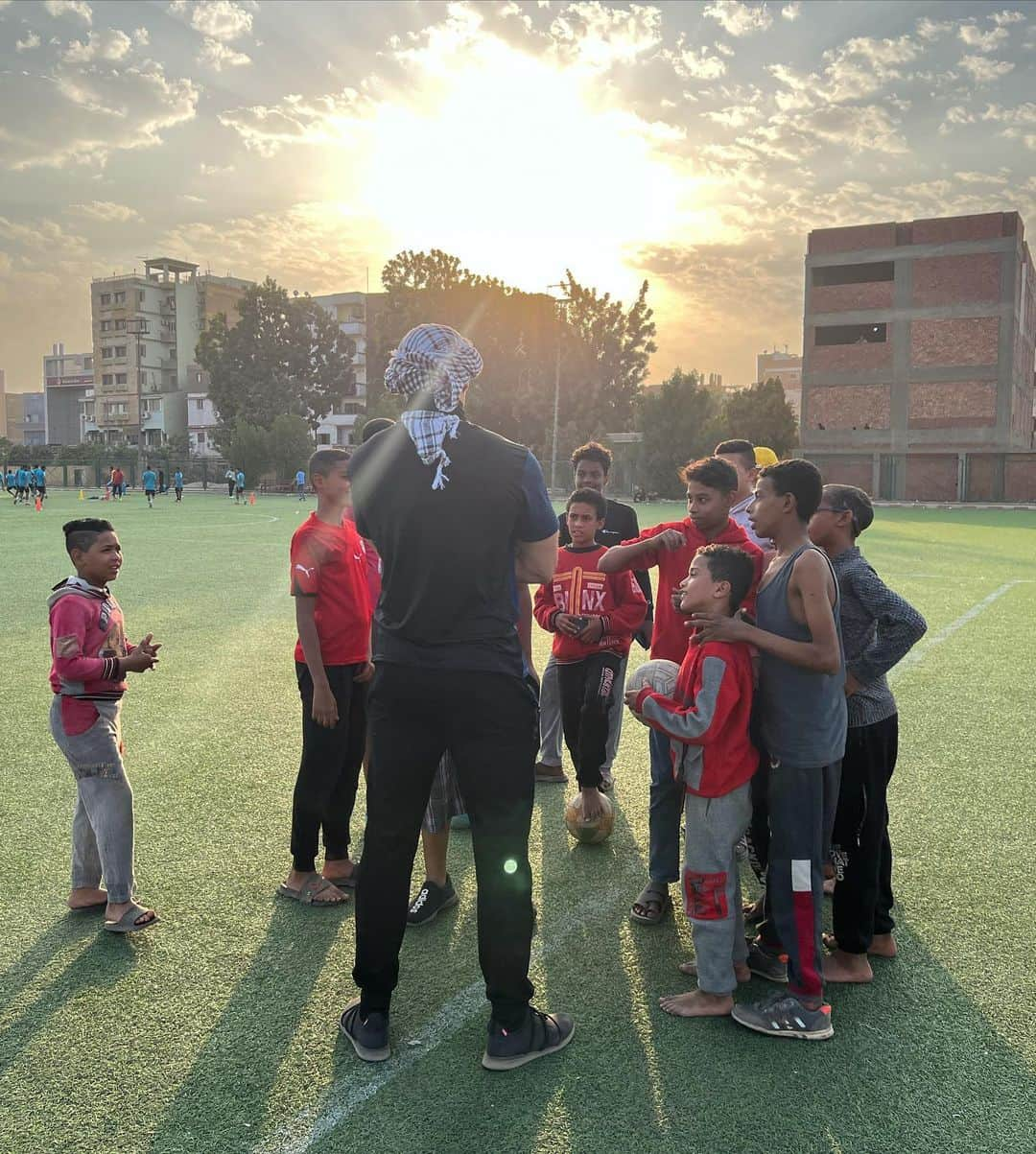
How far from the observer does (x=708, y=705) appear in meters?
3.11

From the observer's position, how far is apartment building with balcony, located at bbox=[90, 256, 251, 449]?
10150cm

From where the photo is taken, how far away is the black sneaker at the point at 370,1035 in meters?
2.98

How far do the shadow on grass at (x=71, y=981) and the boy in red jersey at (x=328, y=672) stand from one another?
0.73 m

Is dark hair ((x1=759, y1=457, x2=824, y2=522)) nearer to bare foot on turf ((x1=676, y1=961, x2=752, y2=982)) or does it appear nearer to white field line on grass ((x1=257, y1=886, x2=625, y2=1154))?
bare foot on turf ((x1=676, y1=961, x2=752, y2=982))

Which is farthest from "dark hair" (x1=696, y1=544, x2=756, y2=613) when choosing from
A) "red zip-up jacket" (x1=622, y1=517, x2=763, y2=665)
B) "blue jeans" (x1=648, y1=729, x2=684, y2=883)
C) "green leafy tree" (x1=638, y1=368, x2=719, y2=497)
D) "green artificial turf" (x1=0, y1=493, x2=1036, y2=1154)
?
"green leafy tree" (x1=638, y1=368, x2=719, y2=497)

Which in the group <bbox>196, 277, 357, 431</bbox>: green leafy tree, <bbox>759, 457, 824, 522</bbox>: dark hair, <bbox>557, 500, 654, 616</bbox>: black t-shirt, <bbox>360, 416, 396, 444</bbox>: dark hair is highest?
<bbox>196, 277, 357, 431</bbox>: green leafy tree

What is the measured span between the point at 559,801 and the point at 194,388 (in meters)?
104

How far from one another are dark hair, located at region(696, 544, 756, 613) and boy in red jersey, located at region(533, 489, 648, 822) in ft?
5.39

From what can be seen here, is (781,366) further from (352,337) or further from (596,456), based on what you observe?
(596,456)

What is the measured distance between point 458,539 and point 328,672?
1630 millimetres

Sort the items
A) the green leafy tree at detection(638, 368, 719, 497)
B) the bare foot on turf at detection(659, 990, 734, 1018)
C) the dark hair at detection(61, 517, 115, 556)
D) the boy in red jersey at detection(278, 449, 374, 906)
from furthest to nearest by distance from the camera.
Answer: the green leafy tree at detection(638, 368, 719, 497), the boy in red jersey at detection(278, 449, 374, 906), the dark hair at detection(61, 517, 115, 556), the bare foot on turf at detection(659, 990, 734, 1018)

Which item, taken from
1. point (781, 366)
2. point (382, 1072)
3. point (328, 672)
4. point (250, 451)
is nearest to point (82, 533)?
point (328, 672)

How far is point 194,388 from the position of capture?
334 feet

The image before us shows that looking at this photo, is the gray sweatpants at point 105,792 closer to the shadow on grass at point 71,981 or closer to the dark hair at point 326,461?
the shadow on grass at point 71,981
